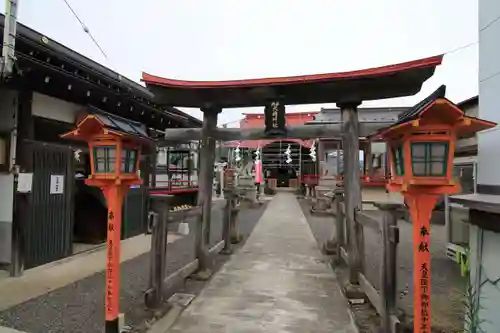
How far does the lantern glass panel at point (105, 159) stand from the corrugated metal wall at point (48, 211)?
3.71 meters

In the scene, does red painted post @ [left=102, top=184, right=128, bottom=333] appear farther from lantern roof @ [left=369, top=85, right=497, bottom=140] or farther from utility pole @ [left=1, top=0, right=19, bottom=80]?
lantern roof @ [left=369, top=85, right=497, bottom=140]

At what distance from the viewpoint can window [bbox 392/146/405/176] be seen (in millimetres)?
3278

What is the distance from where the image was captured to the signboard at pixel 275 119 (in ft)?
23.6

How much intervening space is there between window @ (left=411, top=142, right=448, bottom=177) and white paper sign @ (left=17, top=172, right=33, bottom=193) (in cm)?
653

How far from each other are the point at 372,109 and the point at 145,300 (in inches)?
776

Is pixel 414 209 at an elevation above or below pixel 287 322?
above

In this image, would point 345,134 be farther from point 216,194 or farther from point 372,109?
point 216,194

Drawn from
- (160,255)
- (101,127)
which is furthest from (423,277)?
(101,127)

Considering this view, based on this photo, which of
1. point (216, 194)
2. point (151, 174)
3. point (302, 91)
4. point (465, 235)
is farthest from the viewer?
point (216, 194)

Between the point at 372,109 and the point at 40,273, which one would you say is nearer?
the point at 40,273

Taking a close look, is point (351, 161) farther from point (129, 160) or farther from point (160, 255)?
point (129, 160)

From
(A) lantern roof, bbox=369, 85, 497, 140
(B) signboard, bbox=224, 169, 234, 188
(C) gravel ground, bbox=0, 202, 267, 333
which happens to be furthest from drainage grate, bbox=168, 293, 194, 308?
(B) signboard, bbox=224, 169, 234, 188

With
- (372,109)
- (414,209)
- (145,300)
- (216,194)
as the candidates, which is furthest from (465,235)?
(216,194)

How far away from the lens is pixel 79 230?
10.2m
